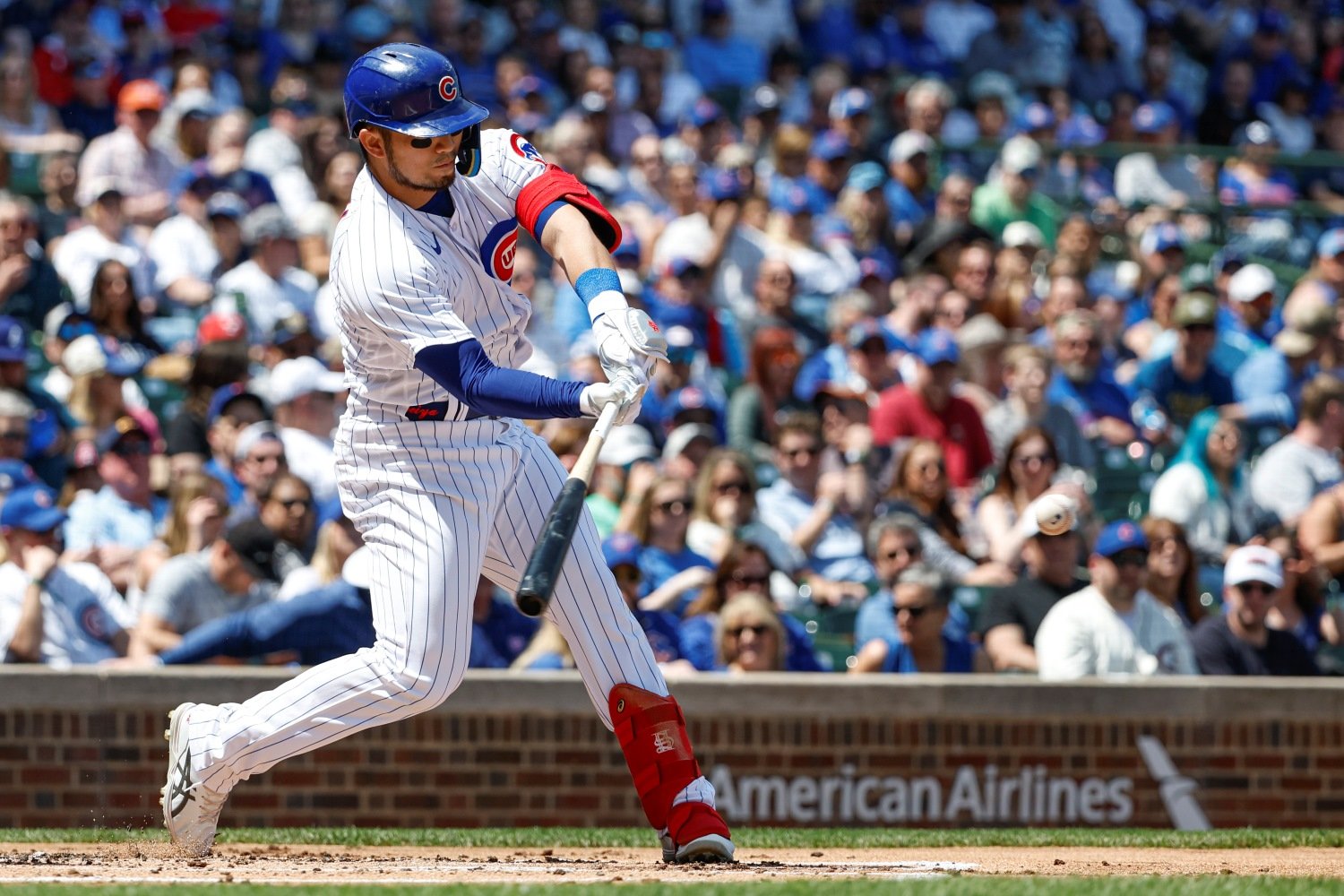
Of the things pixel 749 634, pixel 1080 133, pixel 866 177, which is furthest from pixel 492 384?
pixel 1080 133

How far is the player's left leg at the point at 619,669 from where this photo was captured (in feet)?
16.9

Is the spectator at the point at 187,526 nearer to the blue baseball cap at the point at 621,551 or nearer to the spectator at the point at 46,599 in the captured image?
the spectator at the point at 46,599

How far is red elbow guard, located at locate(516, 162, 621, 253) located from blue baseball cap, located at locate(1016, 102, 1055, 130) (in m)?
9.27

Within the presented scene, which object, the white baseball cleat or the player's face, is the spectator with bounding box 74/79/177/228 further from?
the player's face

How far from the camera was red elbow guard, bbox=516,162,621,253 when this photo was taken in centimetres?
499

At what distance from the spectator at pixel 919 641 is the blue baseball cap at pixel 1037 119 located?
21.1 ft

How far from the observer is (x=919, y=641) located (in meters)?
8.08

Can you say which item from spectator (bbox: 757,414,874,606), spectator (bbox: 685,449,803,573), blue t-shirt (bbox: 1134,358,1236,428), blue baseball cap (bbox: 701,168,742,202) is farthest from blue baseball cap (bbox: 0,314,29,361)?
blue t-shirt (bbox: 1134,358,1236,428)

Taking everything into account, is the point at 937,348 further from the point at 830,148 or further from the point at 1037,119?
the point at 1037,119

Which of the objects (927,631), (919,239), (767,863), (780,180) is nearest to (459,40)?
(780,180)

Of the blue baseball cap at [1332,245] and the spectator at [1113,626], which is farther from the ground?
the blue baseball cap at [1332,245]

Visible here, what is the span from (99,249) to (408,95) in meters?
5.82

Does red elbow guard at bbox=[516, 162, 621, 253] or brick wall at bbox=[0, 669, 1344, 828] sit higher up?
red elbow guard at bbox=[516, 162, 621, 253]

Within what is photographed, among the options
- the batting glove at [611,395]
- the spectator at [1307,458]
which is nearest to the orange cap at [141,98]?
the spectator at [1307,458]
